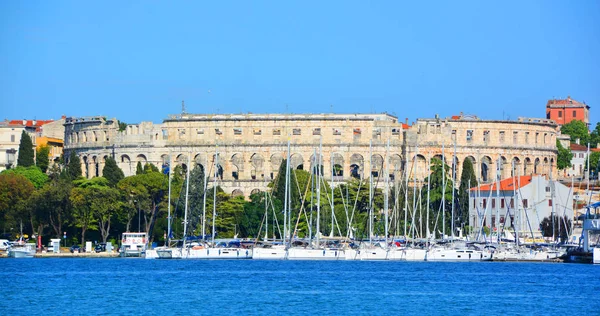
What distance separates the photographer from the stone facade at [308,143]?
5202 inches

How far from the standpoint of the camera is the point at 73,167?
128 meters

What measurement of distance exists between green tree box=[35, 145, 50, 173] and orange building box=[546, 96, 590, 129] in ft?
202

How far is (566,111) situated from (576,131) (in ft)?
35.1

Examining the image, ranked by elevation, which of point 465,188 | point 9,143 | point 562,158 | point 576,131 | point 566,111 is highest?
point 566,111

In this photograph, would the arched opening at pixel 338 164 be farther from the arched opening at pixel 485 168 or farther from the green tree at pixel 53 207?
the green tree at pixel 53 207

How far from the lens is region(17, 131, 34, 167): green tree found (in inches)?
5325

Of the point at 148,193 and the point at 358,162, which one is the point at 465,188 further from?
the point at 148,193

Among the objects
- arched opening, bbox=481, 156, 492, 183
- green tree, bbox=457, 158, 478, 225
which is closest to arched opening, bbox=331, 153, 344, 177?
green tree, bbox=457, 158, 478, 225

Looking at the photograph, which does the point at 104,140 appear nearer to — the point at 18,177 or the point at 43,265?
the point at 18,177

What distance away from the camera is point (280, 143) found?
133m

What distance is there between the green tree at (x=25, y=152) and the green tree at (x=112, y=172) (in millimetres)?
11322

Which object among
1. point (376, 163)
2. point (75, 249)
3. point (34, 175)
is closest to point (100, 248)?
point (75, 249)

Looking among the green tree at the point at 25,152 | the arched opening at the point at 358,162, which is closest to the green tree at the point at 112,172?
the green tree at the point at 25,152

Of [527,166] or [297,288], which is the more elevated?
[527,166]
